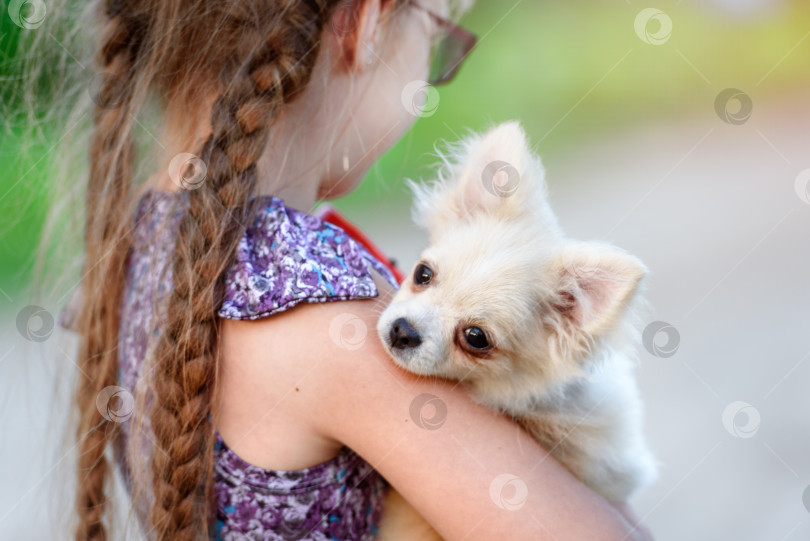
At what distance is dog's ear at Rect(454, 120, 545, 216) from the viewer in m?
1.52

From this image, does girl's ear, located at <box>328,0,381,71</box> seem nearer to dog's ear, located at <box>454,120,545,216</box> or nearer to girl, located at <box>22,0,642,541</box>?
girl, located at <box>22,0,642,541</box>

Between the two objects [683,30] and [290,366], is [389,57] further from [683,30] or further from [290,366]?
[683,30]

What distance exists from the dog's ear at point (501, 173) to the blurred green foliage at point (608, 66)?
369cm

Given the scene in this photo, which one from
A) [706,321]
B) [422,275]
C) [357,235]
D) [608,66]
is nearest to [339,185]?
[357,235]

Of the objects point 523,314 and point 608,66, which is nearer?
point 523,314

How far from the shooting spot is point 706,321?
453cm

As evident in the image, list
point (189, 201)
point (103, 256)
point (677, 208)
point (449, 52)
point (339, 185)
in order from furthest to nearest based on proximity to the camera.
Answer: point (677, 208) < point (449, 52) < point (339, 185) < point (103, 256) < point (189, 201)

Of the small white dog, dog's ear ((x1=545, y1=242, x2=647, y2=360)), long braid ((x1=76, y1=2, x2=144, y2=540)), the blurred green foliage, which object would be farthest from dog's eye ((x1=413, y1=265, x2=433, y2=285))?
the blurred green foliage

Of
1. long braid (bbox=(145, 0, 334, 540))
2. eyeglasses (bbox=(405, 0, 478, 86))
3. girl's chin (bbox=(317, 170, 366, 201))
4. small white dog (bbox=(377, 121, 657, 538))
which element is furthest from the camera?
eyeglasses (bbox=(405, 0, 478, 86))

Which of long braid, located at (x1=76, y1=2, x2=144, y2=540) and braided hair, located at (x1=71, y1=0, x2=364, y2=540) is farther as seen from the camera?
long braid, located at (x1=76, y1=2, x2=144, y2=540)

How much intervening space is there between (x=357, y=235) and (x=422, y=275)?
423 millimetres

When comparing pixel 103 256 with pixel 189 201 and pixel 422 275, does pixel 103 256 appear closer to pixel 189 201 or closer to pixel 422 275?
pixel 189 201

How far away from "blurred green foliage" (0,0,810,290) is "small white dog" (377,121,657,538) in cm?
375

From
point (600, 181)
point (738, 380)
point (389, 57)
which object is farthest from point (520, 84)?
point (389, 57)
